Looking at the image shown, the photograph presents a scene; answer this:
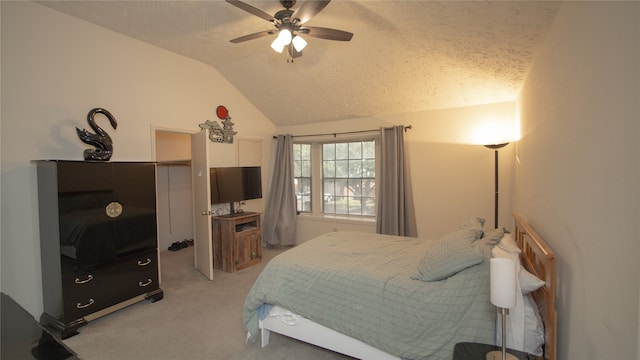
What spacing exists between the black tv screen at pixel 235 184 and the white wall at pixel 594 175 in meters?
3.71

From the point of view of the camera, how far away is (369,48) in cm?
325

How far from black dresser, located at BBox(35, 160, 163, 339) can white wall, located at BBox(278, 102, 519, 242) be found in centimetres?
339

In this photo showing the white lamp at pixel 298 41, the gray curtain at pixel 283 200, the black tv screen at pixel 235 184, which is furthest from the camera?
the gray curtain at pixel 283 200

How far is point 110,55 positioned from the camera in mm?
3209

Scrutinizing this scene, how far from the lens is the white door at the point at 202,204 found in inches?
144

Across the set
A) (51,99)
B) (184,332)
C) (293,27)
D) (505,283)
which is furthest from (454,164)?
(51,99)

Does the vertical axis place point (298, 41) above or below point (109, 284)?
above

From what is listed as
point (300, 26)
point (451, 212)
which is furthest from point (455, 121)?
point (300, 26)

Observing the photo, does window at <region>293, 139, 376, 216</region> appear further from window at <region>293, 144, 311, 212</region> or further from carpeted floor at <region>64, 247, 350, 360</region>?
carpeted floor at <region>64, 247, 350, 360</region>

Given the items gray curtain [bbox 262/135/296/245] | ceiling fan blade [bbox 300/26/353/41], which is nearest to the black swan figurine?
ceiling fan blade [bbox 300/26/353/41]

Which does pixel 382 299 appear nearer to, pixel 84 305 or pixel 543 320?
pixel 543 320

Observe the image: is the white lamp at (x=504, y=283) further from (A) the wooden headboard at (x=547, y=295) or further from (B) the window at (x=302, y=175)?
(B) the window at (x=302, y=175)

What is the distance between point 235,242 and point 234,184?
0.87 metres

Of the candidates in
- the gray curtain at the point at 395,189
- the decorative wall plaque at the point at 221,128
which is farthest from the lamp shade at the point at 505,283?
the decorative wall plaque at the point at 221,128
